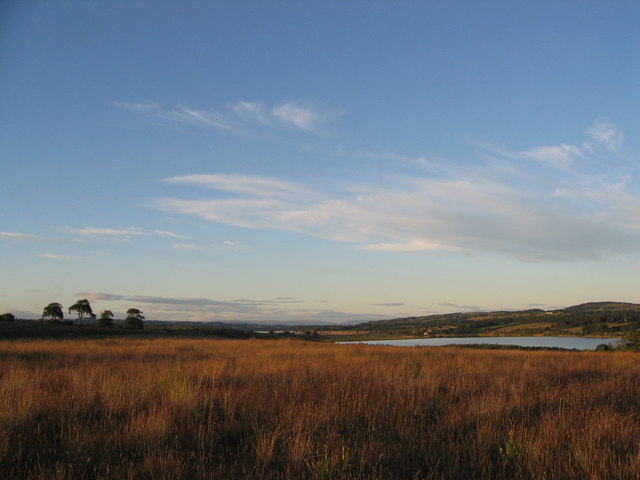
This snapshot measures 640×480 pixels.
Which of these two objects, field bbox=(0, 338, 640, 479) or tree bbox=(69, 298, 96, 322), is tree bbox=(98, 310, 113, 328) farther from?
field bbox=(0, 338, 640, 479)

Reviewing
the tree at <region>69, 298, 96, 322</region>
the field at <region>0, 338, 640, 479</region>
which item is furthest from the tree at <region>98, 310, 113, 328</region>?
the field at <region>0, 338, 640, 479</region>

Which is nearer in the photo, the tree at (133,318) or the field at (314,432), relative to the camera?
the field at (314,432)

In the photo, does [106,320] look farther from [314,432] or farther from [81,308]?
[314,432]

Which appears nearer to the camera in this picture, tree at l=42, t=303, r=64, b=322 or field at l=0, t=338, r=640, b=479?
field at l=0, t=338, r=640, b=479

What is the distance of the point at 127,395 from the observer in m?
6.01

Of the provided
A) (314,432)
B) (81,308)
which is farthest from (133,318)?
(314,432)

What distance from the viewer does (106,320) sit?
62781 mm

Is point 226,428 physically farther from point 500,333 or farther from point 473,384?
point 500,333

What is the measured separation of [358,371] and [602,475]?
6.16 m

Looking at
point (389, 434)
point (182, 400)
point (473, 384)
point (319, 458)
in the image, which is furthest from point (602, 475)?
point (182, 400)

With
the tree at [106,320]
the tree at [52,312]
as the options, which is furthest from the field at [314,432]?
the tree at [52,312]

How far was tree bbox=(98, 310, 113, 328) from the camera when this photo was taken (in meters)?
59.1

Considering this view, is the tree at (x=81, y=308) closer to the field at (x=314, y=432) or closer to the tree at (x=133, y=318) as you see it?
the tree at (x=133, y=318)

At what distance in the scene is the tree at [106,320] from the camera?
5911 cm
